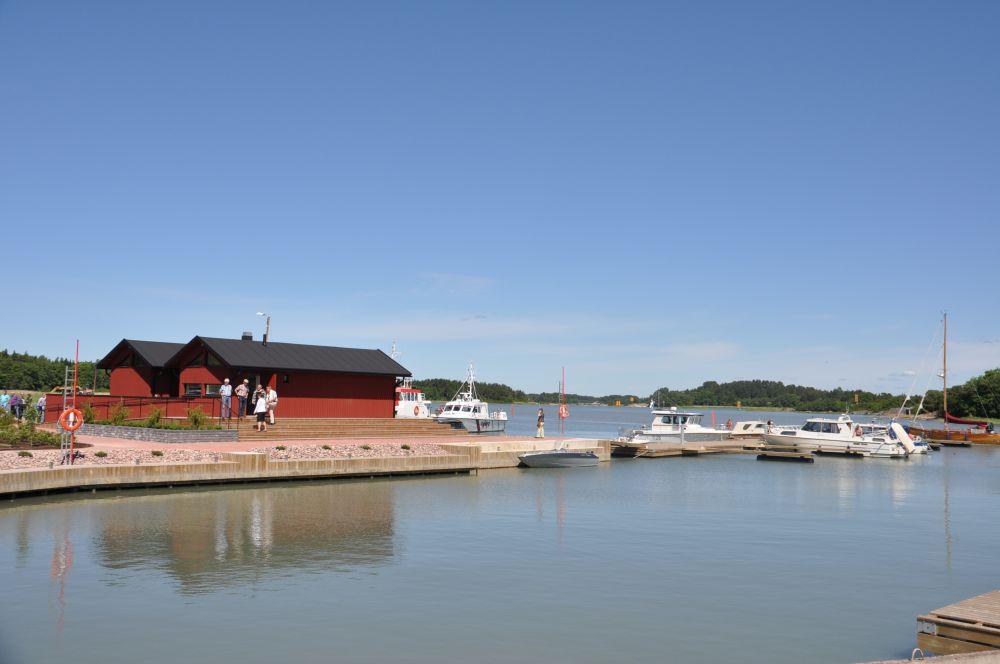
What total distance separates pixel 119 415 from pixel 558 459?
20.9 meters

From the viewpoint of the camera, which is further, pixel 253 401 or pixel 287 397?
pixel 287 397

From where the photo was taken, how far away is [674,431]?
5972cm

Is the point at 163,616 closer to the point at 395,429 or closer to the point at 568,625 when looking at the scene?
the point at 568,625

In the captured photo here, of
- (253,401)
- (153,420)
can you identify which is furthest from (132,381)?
(153,420)

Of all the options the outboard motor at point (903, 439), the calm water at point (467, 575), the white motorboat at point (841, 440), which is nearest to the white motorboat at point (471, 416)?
the white motorboat at point (841, 440)

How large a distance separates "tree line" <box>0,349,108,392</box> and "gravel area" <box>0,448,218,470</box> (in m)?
90.1

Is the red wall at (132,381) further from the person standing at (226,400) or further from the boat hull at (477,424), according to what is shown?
the boat hull at (477,424)

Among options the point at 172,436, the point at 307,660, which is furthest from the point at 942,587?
the point at 172,436

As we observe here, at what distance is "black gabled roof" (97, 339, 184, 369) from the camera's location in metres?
44.1

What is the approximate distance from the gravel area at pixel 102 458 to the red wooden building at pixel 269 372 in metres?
8.37

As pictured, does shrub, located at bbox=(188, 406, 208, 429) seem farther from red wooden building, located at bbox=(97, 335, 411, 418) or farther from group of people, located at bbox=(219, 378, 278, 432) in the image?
Result: red wooden building, located at bbox=(97, 335, 411, 418)

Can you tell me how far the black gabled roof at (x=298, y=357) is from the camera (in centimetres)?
4022

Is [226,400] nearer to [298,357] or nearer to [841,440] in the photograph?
[298,357]

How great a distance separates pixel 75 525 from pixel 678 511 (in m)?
18.9
